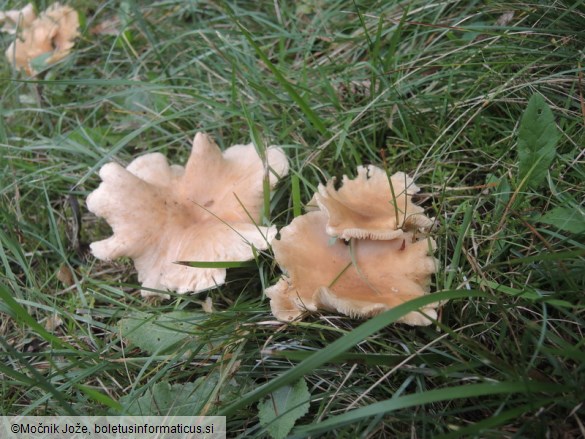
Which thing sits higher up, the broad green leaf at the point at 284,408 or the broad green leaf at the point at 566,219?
the broad green leaf at the point at 566,219

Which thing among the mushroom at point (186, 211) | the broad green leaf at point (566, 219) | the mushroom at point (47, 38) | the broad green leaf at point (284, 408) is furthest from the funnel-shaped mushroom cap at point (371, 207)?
the mushroom at point (47, 38)

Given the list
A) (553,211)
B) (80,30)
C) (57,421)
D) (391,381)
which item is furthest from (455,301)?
(80,30)

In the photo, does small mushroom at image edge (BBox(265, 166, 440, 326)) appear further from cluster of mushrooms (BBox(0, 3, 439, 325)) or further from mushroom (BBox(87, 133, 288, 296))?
mushroom (BBox(87, 133, 288, 296))

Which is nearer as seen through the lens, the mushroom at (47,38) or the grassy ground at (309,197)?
the grassy ground at (309,197)

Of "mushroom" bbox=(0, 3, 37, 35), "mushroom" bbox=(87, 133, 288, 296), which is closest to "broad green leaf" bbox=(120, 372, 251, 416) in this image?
"mushroom" bbox=(87, 133, 288, 296)

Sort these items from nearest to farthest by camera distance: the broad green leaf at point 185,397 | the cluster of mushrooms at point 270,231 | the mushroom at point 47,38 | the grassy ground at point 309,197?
the grassy ground at point 309,197 → the broad green leaf at point 185,397 → the cluster of mushrooms at point 270,231 → the mushroom at point 47,38

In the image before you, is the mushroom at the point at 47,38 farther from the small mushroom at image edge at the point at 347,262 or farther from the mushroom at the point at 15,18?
the small mushroom at image edge at the point at 347,262

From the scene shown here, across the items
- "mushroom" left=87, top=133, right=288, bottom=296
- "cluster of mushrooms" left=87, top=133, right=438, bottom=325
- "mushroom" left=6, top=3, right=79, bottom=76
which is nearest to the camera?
"cluster of mushrooms" left=87, top=133, right=438, bottom=325
